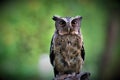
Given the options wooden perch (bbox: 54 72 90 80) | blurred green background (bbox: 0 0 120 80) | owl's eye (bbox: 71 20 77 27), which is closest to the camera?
wooden perch (bbox: 54 72 90 80)

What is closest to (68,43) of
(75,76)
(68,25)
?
(68,25)

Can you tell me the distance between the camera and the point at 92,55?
14.4ft

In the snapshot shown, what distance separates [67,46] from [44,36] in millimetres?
1990

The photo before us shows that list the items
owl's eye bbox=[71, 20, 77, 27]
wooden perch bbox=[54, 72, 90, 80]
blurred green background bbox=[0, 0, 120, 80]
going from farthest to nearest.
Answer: blurred green background bbox=[0, 0, 120, 80]
owl's eye bbox=[71, 20, 77, 27]
wooden perch bbox=[54, 72, 90, 80]

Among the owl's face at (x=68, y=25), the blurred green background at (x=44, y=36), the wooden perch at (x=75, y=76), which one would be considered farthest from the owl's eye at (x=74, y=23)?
the blurred green background at (x=44, y=36)

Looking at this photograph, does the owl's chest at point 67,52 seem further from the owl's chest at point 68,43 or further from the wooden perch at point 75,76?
the wooden perch at point 75,76

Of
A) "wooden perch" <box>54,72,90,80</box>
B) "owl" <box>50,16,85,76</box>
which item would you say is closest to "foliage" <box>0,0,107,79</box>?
"owl" <box>50,16,85,76</box>

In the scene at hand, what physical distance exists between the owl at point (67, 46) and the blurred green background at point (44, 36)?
1738 millimetres

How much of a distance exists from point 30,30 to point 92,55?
791 mm

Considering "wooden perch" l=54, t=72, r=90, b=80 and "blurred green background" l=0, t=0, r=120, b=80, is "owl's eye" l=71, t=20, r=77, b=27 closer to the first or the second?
"wooden perch" l=54, t=72, r=90, b=80

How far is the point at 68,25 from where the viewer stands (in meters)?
2.41

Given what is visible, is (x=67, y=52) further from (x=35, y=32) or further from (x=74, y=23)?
(x=35, y=32)

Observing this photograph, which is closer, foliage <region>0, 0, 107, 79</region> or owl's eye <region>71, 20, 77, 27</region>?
owl's eye <region>71, 20, 77, 27</region>

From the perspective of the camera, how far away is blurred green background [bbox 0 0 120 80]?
4.34 m
